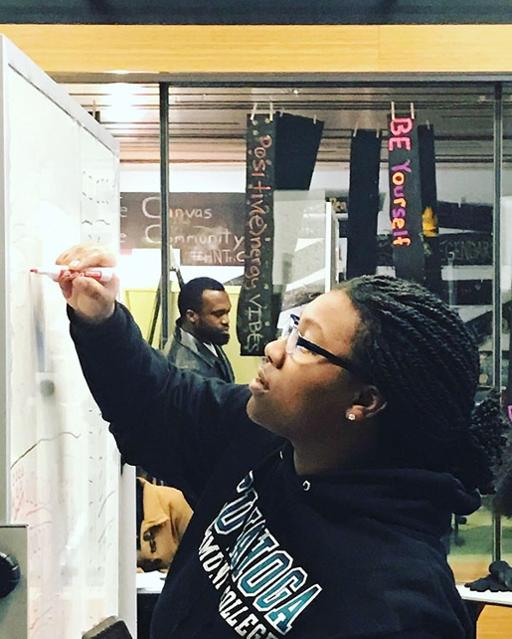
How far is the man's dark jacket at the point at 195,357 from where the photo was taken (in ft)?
10.7

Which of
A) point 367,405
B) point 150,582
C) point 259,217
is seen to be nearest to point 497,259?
point 259,217

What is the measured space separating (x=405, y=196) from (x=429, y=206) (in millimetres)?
101

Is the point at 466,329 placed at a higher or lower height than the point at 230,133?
lower

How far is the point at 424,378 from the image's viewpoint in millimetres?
1194

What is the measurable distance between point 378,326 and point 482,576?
230 centimetres

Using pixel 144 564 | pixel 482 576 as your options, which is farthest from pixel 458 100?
pixel 144 564

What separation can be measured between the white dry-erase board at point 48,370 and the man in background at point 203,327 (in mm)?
1535

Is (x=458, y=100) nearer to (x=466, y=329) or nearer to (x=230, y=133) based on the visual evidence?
(x=230, y=133)

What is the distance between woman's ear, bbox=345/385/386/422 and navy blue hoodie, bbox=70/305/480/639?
0.24ft

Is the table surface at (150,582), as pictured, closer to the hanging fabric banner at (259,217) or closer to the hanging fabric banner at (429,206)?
the hanging fabric banner at (259,217)

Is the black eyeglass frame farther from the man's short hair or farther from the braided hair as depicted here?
the man's short hair

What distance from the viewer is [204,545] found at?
4.29ft

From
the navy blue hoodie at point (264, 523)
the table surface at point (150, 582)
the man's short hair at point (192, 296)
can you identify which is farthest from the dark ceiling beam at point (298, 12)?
the navy blue hoodie at point (264, 523)

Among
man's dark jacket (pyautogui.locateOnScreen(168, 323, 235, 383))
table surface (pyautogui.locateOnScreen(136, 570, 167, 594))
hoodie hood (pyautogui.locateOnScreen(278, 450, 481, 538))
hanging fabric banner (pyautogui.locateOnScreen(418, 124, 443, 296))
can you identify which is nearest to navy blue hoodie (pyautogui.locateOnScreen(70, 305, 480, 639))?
hoodie hood (pyautogui.locateOnScreen(278, 450, 481, 538))
